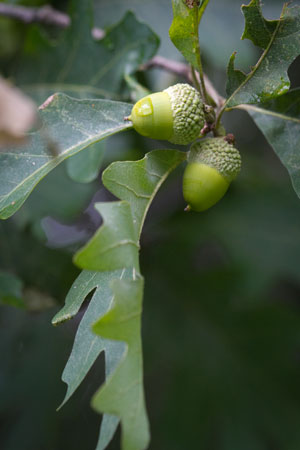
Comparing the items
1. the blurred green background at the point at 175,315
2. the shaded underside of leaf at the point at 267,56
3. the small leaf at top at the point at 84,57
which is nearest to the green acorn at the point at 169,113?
the shaded underside of leaf at the point at 267,56

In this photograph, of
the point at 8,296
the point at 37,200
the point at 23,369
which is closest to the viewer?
the point at 8,296

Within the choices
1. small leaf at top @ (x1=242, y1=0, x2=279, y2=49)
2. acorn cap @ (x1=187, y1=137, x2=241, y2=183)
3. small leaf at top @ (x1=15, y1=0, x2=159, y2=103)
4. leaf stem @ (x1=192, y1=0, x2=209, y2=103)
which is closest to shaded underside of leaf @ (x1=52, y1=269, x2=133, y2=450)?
acorn cap @ (x1=187, y1=137, x2=241, y2=183)

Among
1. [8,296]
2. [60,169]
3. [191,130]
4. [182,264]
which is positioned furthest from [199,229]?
[191,130]

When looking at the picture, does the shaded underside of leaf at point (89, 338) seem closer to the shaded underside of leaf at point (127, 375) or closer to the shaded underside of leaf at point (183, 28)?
the shaded underside of leaf at point (127, 375)

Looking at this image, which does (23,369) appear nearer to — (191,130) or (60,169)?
(60,169)

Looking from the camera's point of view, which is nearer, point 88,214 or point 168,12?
point 168,12

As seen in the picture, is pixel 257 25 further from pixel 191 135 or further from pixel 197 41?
pixel 191 135

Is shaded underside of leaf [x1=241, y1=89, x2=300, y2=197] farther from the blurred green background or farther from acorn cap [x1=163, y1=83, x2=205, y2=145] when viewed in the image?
the blurred green background
